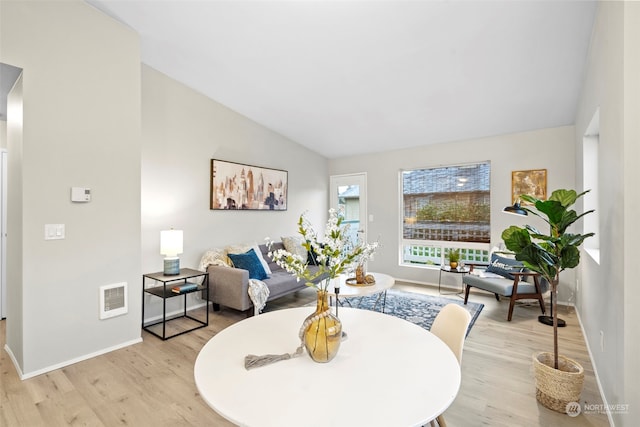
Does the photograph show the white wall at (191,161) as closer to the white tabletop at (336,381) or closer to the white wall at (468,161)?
the white wall at (468,161)

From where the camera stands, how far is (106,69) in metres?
2.74

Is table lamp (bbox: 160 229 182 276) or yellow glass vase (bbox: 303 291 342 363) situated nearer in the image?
yellow glass vase (bbox: 303 291 342 363)

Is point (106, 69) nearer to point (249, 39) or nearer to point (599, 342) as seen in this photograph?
point (249, 39)

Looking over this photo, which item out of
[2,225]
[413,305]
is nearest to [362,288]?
[413,305]

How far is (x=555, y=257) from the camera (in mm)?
2006

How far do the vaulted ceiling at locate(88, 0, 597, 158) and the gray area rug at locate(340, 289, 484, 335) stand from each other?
2.45 m

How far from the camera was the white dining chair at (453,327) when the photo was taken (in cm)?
150

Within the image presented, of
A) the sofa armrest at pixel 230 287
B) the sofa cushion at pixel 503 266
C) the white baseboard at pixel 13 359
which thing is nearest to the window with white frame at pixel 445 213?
the sofa cushion at pixel 503 266

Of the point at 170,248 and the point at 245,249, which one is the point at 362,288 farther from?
the point at 170,248

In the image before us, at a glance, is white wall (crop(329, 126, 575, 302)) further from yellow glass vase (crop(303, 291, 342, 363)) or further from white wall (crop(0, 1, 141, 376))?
yellow glass vase (crop(303, 291, 342, 363))

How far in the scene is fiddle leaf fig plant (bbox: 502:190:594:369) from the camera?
1922mm

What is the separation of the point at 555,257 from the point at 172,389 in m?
2.74

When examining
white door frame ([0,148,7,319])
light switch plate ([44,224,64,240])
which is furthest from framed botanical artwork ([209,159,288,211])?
white door frame ([0,148,7,319])

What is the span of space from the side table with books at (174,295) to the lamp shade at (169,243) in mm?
248
